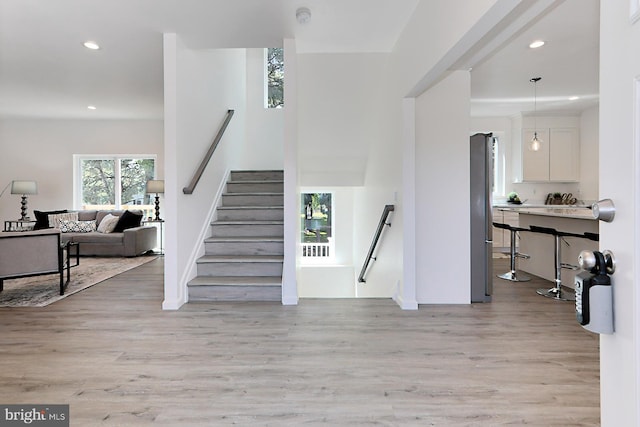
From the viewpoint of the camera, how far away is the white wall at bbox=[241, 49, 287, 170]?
19.8 feet

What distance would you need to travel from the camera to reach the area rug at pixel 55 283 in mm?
3672

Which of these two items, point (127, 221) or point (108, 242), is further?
point (127, 221)

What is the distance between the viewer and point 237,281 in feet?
12.0

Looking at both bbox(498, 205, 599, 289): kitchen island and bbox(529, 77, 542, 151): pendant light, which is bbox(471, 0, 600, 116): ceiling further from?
bbox(498, 205, 599, 289): kitchen island

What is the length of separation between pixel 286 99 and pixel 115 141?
18.3ft

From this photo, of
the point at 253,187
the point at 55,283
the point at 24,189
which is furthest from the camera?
the point at 24,189

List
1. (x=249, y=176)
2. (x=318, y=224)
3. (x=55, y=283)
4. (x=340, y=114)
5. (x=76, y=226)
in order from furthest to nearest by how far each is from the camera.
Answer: (x=318, y=224), (x=76, y=226), (x=249, y=176), (x=340, y=114), (x=55, y=283)

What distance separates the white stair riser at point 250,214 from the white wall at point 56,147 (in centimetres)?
367

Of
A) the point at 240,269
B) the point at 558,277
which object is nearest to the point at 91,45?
the point at 240,269

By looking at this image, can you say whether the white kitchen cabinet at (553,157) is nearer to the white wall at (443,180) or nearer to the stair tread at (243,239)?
the white wall at (443,180)

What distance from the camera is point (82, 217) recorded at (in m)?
6.83

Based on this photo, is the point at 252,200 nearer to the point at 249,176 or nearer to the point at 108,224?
the point at 249,176

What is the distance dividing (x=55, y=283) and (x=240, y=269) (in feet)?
8.18

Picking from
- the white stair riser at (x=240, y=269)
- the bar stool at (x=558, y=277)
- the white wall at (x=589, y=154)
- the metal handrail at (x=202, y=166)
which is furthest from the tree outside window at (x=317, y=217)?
the white wall at (x=589, y=154)
